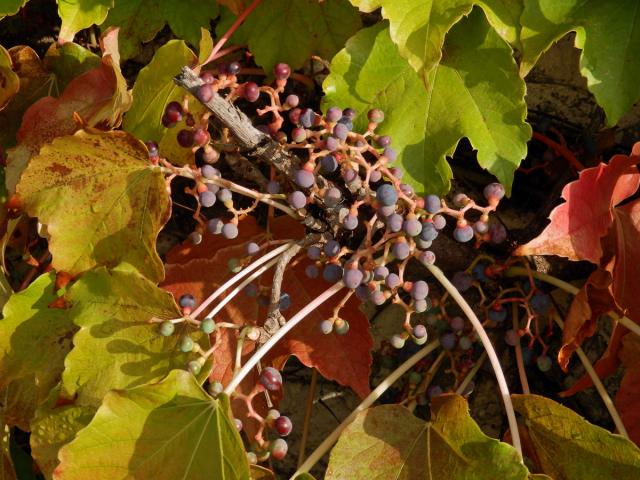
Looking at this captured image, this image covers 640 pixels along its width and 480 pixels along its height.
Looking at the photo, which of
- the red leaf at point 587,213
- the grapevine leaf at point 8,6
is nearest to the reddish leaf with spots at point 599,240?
the red leaf at point 587,213

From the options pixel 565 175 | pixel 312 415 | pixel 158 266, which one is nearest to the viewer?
pixel 158 266

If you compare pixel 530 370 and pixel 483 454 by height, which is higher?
pixel 483 454

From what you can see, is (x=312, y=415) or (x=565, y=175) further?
(x=312, y=415)

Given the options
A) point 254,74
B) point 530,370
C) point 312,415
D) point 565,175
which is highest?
point 254,74

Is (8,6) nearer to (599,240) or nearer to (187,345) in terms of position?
(187,345)

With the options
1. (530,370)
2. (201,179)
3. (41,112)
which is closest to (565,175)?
(530,370)

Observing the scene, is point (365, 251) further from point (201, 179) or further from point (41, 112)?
point (41, 112)

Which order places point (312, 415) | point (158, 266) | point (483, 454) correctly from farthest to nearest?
point (312, 415) → point (158, 266) → point (483, 454)
